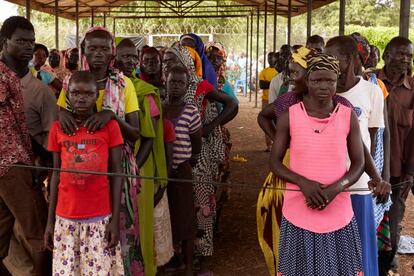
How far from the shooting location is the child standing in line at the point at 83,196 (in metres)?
2.82

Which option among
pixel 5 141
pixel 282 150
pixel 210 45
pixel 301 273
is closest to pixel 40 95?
pixel 5 141

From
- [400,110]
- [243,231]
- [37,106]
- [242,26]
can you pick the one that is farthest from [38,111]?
[242,26]

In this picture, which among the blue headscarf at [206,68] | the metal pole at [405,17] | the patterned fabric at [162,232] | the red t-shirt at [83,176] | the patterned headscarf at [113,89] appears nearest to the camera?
the red t-shirt at [83,176]

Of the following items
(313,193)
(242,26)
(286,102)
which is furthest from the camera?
(242,26)

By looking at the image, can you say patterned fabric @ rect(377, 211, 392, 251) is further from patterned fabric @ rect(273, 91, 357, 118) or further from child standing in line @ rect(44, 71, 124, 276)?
child standing in line @ rect(44, 71, 124, 276)

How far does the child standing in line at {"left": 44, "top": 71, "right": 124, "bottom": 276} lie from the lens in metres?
2.82

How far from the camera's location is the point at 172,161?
398 centimetres

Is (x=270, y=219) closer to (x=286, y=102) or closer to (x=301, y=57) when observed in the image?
(x=286, y=102)

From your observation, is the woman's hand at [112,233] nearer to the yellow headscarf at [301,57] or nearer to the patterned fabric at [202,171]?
the yellow headscarf at [301,57]

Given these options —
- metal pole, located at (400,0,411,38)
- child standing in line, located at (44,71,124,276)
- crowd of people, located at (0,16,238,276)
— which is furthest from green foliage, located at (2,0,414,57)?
child standing in line, located at (44,71,124,276)

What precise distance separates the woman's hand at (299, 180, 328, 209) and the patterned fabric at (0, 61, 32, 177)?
66.2 inches

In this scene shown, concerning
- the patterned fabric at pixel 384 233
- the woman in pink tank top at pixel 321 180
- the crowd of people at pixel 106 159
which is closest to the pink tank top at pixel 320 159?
the woman in pink tank top at pixel 321 180

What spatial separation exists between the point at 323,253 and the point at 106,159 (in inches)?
45.3

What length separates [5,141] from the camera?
325cm
